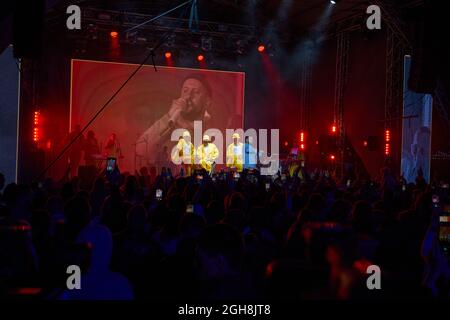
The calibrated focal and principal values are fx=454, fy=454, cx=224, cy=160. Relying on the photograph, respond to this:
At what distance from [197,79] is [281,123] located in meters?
4.17

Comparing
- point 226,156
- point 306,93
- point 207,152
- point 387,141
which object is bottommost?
point 226,156

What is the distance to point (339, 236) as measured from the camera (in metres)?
2.25

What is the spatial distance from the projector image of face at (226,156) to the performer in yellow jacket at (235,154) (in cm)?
8

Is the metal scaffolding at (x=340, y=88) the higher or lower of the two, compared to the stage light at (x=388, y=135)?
higher

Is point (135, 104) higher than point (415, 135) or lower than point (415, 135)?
higher

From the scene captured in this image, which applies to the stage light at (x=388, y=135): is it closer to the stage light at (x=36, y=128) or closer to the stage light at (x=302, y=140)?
the stage light at (x=302, y=140)

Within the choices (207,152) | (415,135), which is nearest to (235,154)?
(207,152)

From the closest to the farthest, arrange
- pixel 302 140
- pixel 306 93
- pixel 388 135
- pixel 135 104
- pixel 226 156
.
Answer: pixel 388 135 < pixel 135 104 < pixel 302 140 < pixel 226 156 < pixel 306 93

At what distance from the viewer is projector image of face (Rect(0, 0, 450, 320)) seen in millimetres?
2422

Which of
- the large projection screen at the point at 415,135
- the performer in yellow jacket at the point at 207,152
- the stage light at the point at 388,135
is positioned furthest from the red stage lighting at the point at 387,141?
the performer in yellow jacket at the point at 207,152

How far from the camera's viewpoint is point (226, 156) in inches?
717

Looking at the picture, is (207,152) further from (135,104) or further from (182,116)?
(135,104)

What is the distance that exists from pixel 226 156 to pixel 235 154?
441mm

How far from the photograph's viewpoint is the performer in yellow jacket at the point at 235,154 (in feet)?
58.2
